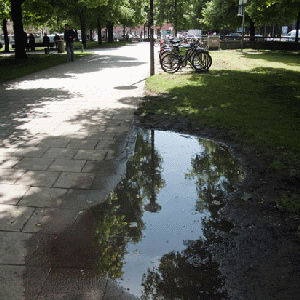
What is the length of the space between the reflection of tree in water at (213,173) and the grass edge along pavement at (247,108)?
489 mm

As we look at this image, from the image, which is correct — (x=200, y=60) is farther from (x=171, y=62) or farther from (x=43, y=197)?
(x=43, y=197)

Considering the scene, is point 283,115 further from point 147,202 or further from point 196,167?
point 147,202

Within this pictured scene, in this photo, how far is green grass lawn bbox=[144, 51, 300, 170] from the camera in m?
6.73

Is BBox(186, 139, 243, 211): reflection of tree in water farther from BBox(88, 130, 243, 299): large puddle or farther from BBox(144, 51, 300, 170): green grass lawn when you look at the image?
BBox(144, 51, 300, 170): green grass lawn

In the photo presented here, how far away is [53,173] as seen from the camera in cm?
520

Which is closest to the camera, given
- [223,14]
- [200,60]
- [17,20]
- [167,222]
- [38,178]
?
[167,222]

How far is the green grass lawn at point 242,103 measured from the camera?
673 centimetres

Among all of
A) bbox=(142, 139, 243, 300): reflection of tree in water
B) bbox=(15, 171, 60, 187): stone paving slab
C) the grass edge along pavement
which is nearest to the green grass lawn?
the grass edge along pavement

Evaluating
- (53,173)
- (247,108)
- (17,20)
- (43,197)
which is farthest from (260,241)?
(17,20)

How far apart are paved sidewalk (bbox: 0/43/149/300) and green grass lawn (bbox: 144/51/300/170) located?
1329 mm

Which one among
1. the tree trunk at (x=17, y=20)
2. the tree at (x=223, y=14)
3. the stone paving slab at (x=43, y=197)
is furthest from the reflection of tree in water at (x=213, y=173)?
the tree at (x=223, y=14)

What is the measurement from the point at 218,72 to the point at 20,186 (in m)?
12.8

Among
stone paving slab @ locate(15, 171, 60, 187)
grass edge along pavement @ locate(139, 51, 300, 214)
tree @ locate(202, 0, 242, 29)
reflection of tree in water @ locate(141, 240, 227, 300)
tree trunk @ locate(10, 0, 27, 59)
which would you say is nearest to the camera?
reflection of tree in water @ locate(141, 240, 227, 300)

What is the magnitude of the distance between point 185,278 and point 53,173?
2.82 metres
